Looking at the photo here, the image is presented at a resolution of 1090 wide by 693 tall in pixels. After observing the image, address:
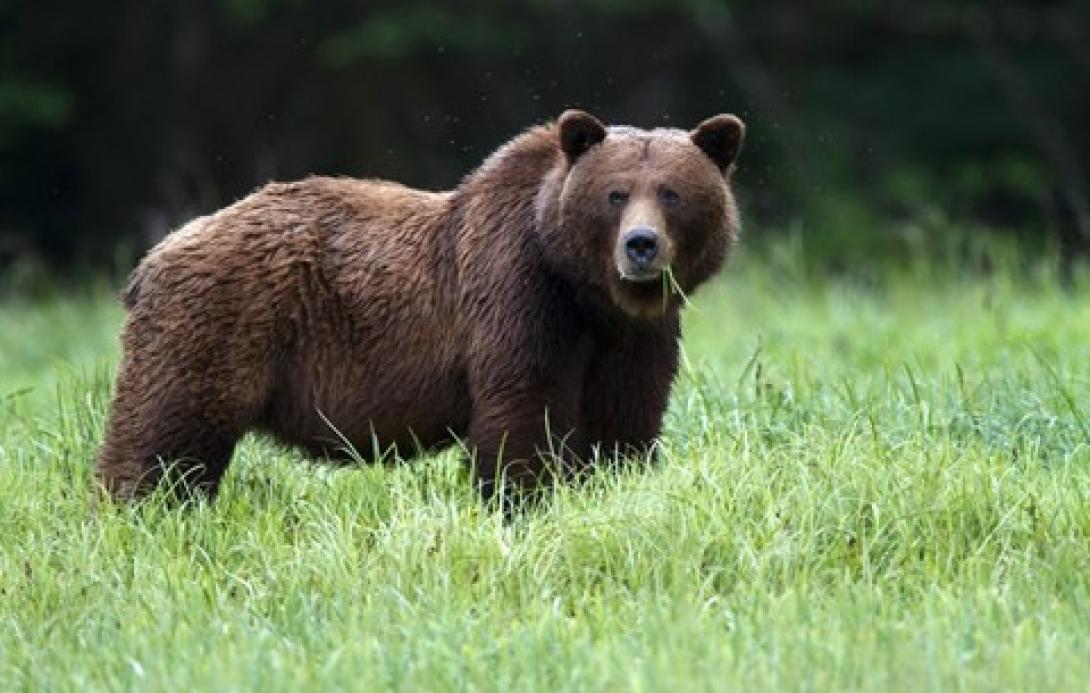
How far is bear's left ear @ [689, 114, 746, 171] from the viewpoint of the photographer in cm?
686

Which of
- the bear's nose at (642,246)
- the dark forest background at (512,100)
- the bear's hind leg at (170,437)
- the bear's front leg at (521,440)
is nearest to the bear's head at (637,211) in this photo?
the bear's nose at (642,246)

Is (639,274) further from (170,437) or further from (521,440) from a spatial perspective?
(170,437)

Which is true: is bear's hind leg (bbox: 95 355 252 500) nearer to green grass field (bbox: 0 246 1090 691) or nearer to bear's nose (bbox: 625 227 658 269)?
green grass field (bbox: 0 246 1090 691)

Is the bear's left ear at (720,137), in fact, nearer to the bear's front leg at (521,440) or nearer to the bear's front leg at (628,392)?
the bear's front leg at (628,392)

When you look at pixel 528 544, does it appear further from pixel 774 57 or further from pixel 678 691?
pixel 774 57

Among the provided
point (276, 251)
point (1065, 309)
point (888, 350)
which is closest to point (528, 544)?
point (276, 251)

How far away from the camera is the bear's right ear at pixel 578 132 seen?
6.75m

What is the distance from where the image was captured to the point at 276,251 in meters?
7.09

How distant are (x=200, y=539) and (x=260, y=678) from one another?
1349 millimetres

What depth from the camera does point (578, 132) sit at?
6.80 meters

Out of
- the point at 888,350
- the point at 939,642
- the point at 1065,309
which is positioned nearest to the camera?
the point at 939,642

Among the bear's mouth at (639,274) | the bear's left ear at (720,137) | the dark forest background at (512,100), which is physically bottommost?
the dark forest background at (512,100)

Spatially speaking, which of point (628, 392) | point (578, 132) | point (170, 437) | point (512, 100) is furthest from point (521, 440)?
point (512, 100)

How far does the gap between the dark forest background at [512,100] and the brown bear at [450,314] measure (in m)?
12.2
